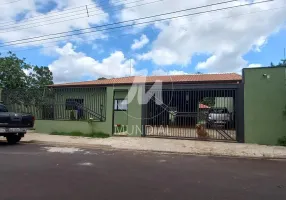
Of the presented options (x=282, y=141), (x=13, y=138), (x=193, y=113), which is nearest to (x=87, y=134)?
(x=13, y=138)

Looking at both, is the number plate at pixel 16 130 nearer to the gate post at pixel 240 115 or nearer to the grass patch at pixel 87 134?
the grass patch at pixel 87 134

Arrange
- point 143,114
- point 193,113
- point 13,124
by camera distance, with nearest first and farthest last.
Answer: point 13,124 < point 193,113 < point 143,114

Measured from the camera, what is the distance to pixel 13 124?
36.8 feet

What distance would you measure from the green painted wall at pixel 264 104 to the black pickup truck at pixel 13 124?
9.69 meters

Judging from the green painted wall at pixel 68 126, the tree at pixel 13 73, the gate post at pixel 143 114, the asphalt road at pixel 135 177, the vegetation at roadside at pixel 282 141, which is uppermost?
the tree at pixel 13 73

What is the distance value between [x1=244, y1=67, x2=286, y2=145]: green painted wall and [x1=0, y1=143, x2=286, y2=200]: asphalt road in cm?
328

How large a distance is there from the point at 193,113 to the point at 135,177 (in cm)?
738

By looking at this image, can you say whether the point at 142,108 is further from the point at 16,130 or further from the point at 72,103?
the point at 16,130

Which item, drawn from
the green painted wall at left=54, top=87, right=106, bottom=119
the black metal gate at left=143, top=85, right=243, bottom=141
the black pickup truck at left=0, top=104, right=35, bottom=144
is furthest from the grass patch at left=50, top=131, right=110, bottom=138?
the black pickup truck at left=0, top=104, right=35, bottom=144

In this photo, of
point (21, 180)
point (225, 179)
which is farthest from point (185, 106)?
point (21, 180)

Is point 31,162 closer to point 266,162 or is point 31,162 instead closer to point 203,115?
point 266,162

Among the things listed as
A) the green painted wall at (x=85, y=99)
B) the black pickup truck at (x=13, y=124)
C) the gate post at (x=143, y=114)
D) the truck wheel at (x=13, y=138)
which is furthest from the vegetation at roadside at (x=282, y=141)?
the truck wheel at (x=13, y=138)

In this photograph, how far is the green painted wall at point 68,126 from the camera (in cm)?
1403

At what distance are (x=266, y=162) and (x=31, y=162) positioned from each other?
23.6ft
